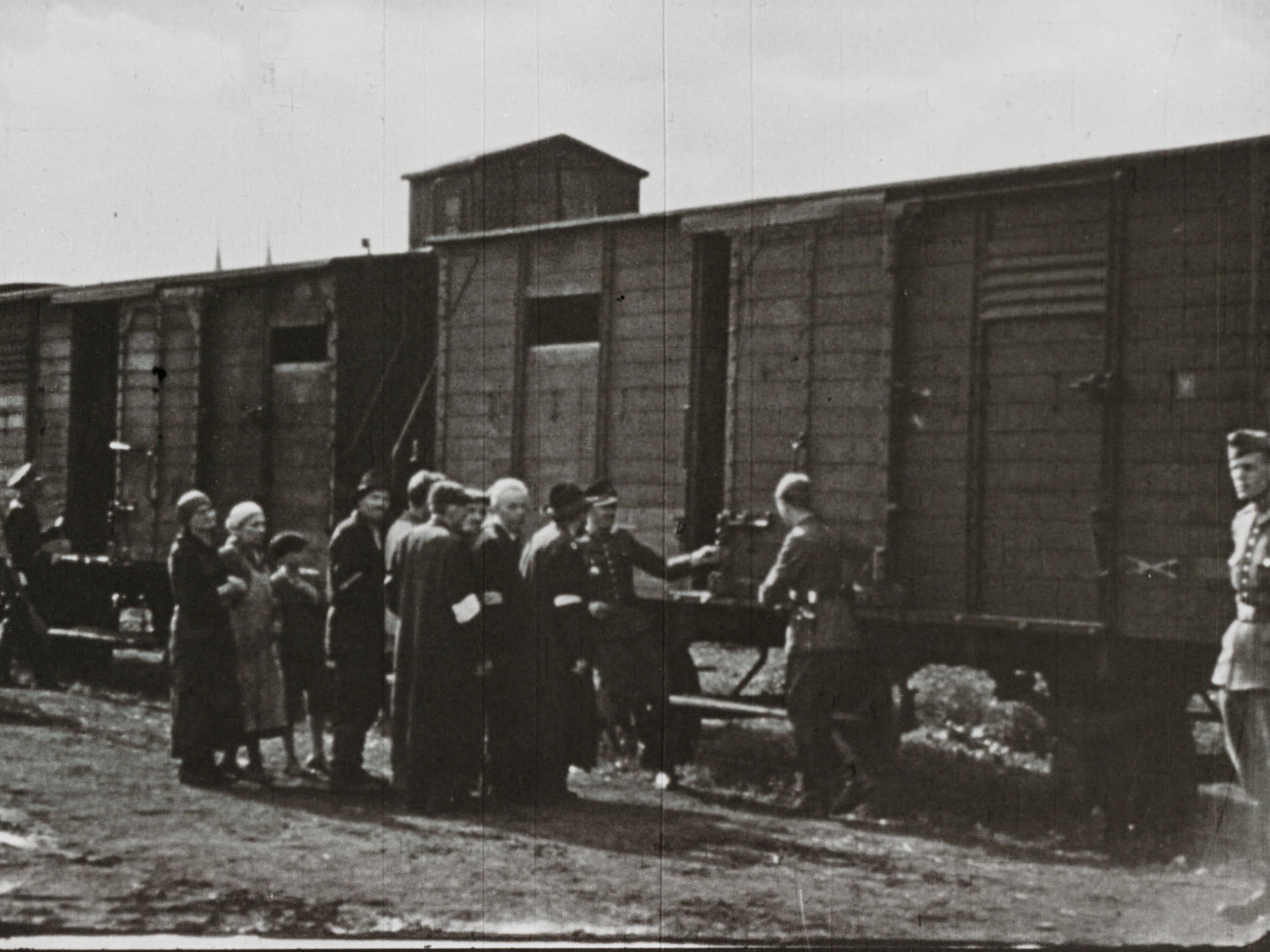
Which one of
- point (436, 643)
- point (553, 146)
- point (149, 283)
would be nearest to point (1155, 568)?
point (436, 643)

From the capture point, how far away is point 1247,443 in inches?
261

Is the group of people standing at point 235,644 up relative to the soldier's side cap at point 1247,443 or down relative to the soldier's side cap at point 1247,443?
down

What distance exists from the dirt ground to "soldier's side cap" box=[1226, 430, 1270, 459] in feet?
6.09

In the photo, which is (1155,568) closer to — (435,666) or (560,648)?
(560,648)

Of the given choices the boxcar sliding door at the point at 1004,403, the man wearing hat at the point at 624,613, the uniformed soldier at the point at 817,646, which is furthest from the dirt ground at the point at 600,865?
the boxcar sliding door at the point at 1004,403

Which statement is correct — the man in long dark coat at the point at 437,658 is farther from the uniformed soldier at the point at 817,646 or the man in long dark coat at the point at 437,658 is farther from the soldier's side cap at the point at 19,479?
the soldier's side cap at the point at 19,479

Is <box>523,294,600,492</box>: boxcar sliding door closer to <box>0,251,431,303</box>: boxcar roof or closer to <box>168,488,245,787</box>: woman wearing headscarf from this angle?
<box>0,251,431,303</box>: boxcar roof

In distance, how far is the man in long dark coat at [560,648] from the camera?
862 centimetres

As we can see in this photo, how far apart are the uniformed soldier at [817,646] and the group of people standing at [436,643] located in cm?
93

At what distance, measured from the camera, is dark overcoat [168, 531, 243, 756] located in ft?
28.2

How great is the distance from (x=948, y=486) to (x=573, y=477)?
2.73 metres

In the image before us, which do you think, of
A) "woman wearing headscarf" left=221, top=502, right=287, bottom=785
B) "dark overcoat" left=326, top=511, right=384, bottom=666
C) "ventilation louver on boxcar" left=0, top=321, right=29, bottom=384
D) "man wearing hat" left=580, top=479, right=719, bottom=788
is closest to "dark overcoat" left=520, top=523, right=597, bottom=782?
"man wearing hat" left=580, top=479, right=719, bottom=788

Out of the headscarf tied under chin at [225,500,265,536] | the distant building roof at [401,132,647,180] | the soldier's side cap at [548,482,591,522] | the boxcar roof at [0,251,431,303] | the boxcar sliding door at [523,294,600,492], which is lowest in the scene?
the headscarf tied under chin at [225,500,265,536]

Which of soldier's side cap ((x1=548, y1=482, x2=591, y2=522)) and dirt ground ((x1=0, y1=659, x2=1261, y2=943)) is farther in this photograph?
soldier's side cap ((x1=548, y1=482, x2=591, y2=522))
